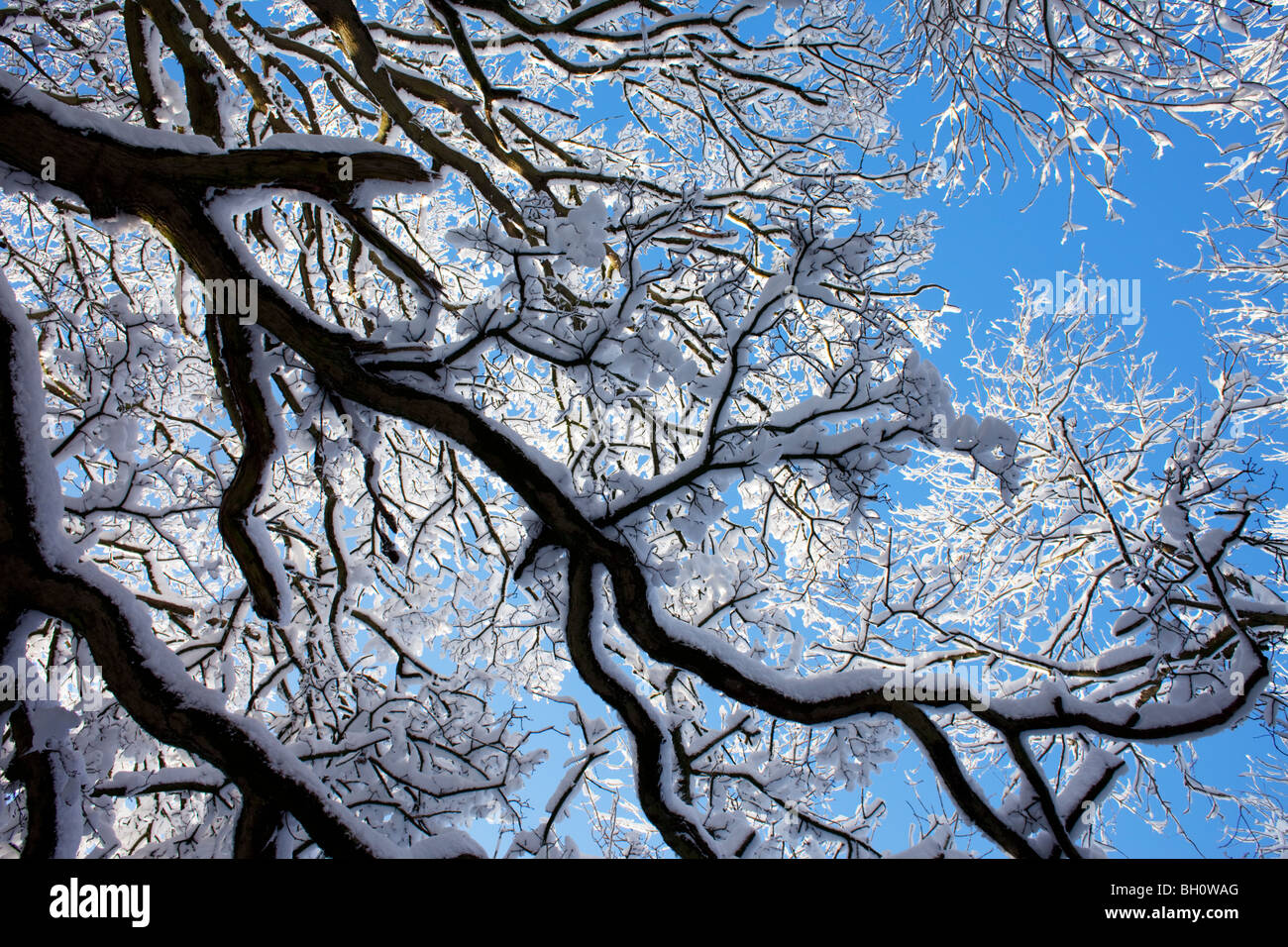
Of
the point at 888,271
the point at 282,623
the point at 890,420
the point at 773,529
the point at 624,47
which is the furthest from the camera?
the point at 773,529

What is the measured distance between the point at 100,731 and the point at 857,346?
392cm

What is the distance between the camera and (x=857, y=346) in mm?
2576

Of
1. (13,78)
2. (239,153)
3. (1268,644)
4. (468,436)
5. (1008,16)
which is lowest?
(1268,644)

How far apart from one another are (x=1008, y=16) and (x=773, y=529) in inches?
130

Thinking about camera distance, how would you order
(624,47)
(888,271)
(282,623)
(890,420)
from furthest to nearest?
1. (624,47)
2. (888,271)
3. (282,623)
4. (890,420)

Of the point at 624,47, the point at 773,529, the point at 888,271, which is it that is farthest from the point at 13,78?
the point at 773,529

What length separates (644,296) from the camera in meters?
2.58
